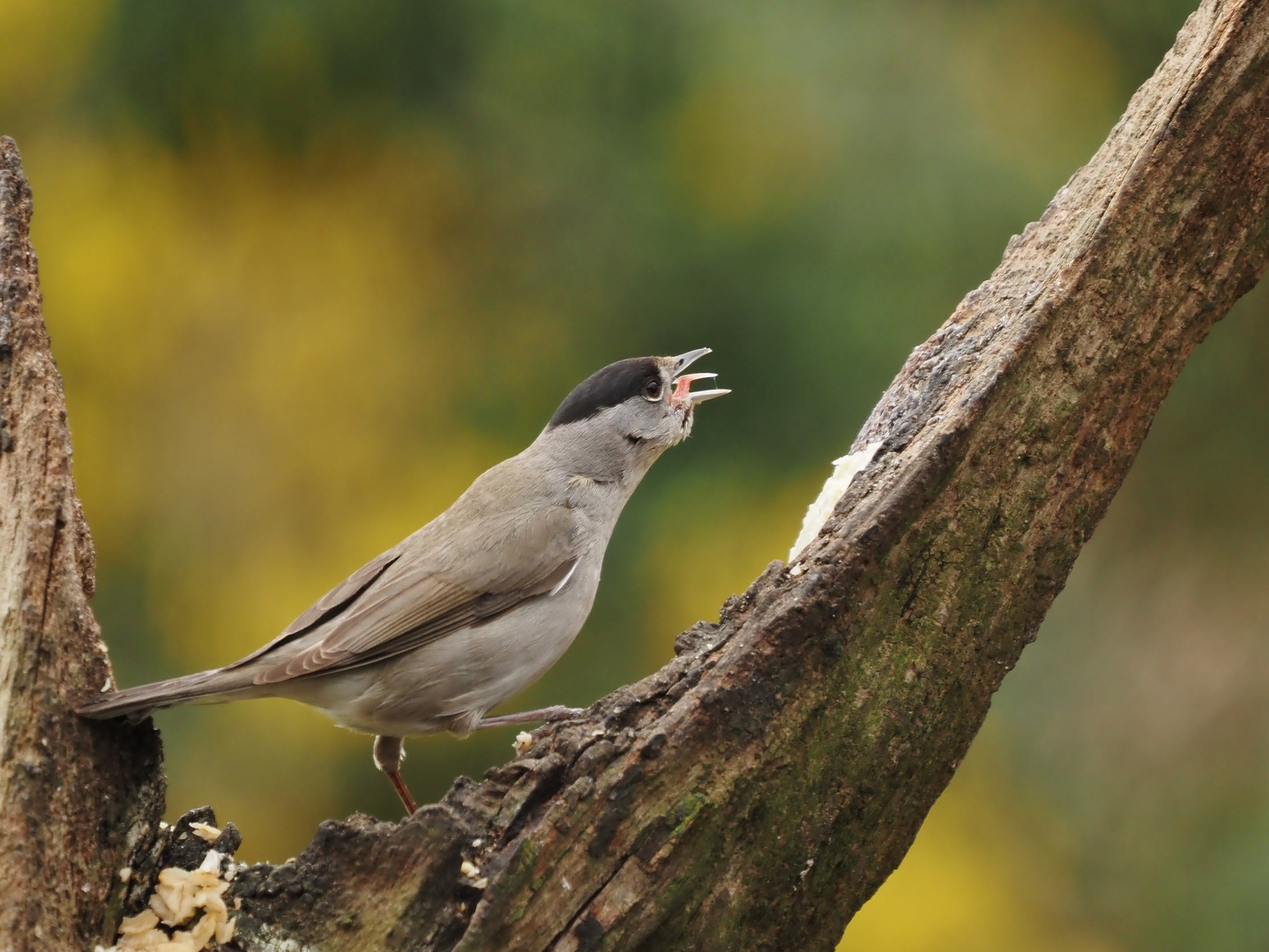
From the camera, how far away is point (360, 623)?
411 cm

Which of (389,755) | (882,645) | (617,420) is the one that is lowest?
(389,755)

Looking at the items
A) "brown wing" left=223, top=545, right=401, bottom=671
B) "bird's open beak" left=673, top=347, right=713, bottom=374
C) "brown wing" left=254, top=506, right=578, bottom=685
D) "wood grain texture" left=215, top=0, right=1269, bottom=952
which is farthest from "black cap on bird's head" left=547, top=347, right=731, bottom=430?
"wood grain texture" left=215, top=0, right=1269, bottom=952

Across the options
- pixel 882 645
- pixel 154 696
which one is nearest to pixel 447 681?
pixel 154 696

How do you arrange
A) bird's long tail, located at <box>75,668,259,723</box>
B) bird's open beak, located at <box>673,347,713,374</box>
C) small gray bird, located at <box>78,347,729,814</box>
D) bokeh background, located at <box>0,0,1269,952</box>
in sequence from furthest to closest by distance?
bokeh background, located at <box>0,0,1269,952</box>, bird's open beak, located at <box>673,347,713,374</box>, small gray bird, located at <box>78,347,729,814</box>, bird's long tail, located at <box>75,668,259,723</box>

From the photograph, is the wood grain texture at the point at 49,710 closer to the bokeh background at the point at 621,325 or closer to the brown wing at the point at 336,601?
the brown wing at the point at 336,601

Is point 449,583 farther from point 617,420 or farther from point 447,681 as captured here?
point 617,420

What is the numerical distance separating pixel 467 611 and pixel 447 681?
0.82 ft

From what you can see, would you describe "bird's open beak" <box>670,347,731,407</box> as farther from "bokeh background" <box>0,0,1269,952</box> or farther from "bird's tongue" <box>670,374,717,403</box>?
"bokeh background" <box>0,0,1269,952</box>

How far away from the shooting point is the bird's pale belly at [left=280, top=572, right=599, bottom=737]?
4.09 m

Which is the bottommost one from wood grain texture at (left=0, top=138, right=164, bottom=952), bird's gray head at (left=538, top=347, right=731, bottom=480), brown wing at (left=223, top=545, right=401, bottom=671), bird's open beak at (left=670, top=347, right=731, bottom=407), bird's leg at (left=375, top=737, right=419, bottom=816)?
wood grain texture at (left=0, top=138, right=164, bottom=952)

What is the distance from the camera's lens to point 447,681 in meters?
4.13

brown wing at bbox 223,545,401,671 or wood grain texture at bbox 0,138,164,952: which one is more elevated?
brown wing at bbox 223,545,401,671

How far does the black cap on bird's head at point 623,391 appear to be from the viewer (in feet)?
16.1

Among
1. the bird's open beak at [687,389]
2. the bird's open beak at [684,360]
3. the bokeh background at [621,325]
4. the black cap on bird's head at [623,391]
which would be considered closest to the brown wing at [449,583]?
the black cap on bird's head at [623,391]
